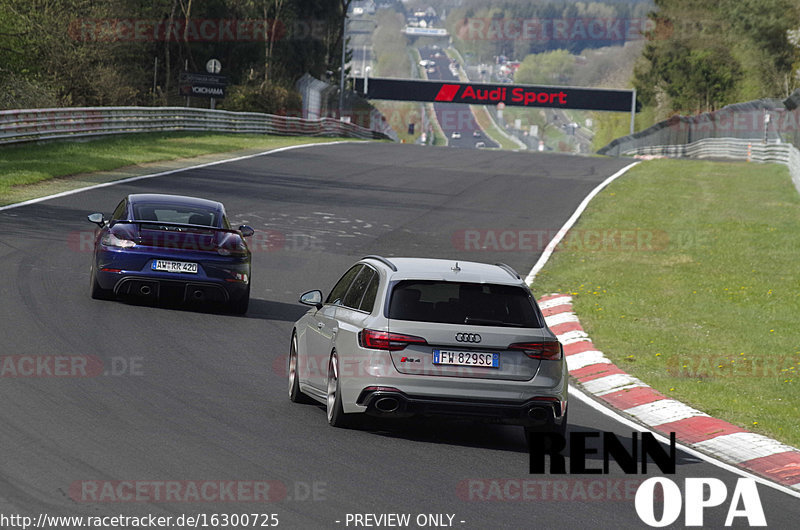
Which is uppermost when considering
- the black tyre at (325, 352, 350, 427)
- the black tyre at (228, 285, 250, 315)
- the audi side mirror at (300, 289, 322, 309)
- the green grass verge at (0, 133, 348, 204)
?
the audi side mirror at (300, 289, 322, 309)

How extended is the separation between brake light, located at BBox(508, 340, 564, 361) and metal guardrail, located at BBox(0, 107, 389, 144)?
2553cm

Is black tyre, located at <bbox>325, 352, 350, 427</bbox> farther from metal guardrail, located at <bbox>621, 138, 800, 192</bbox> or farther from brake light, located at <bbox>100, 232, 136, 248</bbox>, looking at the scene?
metal guardrail, located at <bbox>621, 138, 800, 192</bbox>

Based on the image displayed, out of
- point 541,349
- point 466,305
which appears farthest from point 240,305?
point 541,349

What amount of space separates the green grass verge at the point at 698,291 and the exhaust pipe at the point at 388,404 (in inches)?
136

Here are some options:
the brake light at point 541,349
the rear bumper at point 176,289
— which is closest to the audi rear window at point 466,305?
the brake light at point 541,349

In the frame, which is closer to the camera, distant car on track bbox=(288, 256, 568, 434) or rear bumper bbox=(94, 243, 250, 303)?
distant car on track bbox=(288, 256, 568, 434)

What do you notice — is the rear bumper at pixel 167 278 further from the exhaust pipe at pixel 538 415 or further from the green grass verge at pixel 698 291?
the exhaust pipe at pixel 538 415

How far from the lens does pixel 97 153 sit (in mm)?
34625

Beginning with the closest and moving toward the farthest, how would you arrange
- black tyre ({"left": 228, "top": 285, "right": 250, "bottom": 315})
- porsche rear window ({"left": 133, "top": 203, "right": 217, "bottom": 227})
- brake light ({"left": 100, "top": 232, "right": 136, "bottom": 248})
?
brake light ({"left": 100, "top": 232, "right": 136, "bottom": 248}) < black tyre ({"left": 228, "top": 285, "right": 250, "bottom": 315}) < porsche rear window ({"left": 133, "top": 203, "right": 217, "bottom": 227})

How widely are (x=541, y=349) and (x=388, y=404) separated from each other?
1204 millimetres

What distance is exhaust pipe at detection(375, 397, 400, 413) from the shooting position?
8.77 metres

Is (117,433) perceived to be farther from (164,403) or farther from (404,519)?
(404,519)

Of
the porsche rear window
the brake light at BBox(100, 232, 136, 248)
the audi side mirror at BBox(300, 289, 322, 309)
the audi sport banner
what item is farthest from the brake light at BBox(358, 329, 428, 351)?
the audi sport banner

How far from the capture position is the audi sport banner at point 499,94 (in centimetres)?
9894
